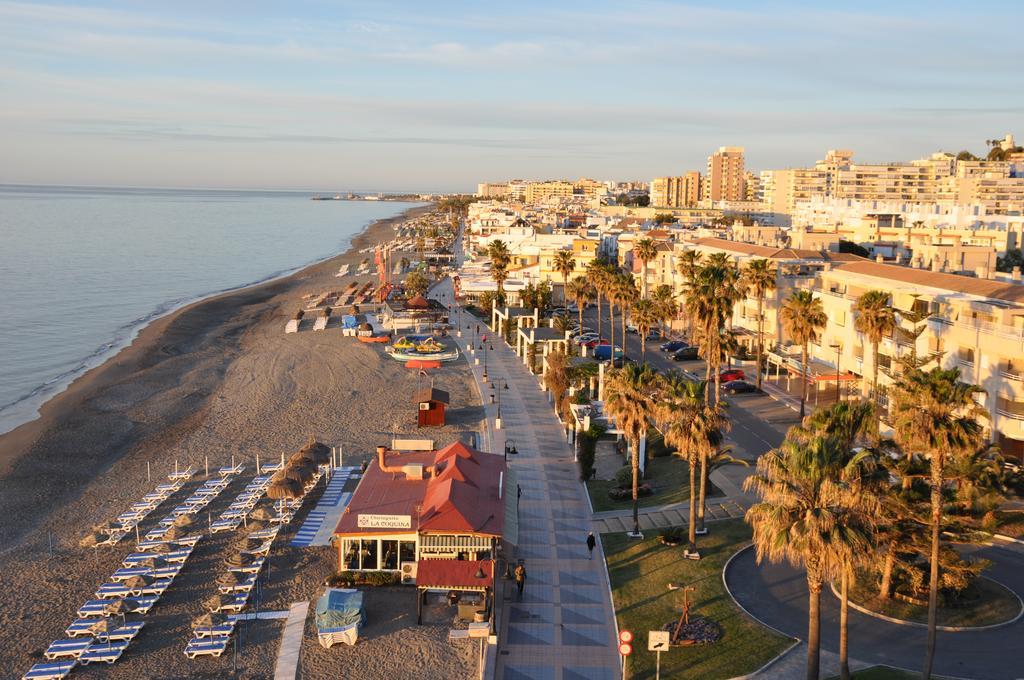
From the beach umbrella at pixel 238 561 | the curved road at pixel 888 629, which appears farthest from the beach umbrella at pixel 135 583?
Answer: the curved road at pixel 888 629

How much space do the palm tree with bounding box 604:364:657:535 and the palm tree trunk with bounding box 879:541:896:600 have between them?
8.28 meters

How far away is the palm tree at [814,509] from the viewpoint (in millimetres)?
17375

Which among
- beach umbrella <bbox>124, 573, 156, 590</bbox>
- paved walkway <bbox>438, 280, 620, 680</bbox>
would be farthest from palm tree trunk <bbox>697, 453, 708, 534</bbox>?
beach umbrella <bbox>124, 573, 156, 590</bbox>

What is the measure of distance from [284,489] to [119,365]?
117 feet

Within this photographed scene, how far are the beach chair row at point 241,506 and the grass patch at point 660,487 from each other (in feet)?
43.1

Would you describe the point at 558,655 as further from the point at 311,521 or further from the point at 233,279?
the point at 233,279

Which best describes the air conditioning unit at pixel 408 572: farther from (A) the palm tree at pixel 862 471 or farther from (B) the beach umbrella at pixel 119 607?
(A) the palm tree at pixel 862 471

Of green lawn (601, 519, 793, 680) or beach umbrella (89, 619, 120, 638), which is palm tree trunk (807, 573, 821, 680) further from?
beach umbrella (89, 619, 120, 638)

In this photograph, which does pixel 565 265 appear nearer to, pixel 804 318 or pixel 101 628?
pixel 804 318

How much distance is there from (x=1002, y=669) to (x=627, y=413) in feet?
43.7

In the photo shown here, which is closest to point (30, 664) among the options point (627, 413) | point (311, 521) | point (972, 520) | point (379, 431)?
point (311, 521)

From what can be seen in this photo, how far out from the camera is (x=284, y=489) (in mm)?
32281

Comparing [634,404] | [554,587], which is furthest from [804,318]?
[554,587]

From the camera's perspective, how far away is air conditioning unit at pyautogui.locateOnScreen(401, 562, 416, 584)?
2648 centimetres
